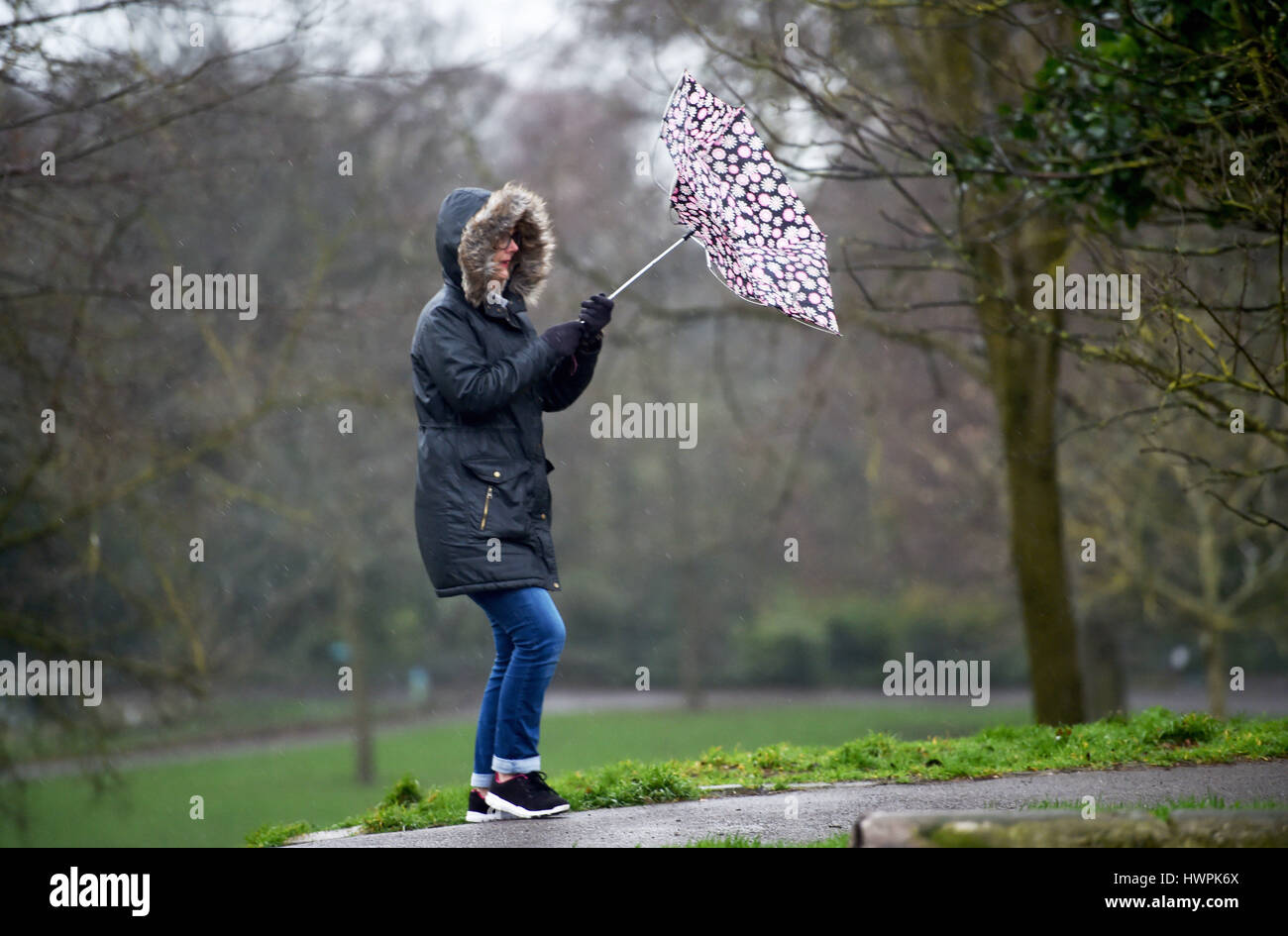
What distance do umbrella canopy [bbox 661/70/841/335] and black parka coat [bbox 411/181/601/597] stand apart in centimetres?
64

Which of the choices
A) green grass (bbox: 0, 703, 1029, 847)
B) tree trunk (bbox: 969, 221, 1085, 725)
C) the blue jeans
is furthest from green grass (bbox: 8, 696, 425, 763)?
the blue jeans

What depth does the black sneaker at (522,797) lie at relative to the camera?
17.2 feet

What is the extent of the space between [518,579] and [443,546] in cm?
31

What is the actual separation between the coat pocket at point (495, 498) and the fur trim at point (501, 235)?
2.27 ft

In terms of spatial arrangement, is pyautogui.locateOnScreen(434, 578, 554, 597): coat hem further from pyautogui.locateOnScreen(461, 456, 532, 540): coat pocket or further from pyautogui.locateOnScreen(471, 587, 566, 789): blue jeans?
pyautogui.locateOnScreen(461, 456, 532, 540): coat pocket

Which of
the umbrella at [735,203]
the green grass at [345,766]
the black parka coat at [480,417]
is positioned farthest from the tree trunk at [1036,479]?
the black parka coat at [480,417]

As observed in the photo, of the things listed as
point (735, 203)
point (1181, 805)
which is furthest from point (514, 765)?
point (1181, 805)

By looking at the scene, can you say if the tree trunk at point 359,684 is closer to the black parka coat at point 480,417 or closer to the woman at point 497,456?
the woman at point 497,456

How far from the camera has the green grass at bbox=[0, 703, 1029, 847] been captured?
17328mm

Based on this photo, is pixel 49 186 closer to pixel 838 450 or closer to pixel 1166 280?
pixel 1166 280

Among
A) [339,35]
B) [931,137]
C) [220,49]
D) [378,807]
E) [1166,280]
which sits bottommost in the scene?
[378,807]

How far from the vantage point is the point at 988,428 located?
65.7 ft

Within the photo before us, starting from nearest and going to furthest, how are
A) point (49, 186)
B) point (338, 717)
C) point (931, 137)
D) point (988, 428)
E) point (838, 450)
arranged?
point (931, 137) < point (49, 186) < point (988, 428) < point (338, 717) < point (838, 450)

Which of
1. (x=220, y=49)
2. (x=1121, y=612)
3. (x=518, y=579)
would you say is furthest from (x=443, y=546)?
(x=1121, y=612)
